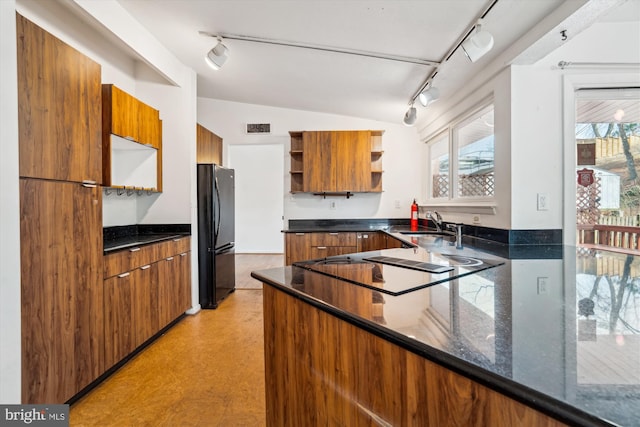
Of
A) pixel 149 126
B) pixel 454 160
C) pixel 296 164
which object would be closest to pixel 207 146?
pixel 149 126

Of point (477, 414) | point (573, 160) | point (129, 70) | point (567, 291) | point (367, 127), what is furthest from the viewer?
point (367, 127)

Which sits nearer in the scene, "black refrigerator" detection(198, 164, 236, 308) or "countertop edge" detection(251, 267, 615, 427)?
"countertop edge" detection(251, 267, 615, 427)

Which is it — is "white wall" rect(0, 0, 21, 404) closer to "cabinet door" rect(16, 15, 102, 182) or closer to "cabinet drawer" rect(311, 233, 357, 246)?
"cabinet door" rect(16, 15, 102, 182)

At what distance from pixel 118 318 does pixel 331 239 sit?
2.38 metres

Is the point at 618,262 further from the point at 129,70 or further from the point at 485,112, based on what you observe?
the point at 129,70

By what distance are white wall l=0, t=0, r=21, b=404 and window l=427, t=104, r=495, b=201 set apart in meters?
2.97

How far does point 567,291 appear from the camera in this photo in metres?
0.95

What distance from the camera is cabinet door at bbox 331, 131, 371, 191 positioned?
13.1 feet

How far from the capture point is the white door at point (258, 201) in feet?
20.7

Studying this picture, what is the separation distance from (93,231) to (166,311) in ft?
3.83

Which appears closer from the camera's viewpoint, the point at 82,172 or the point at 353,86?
the point at 82,172

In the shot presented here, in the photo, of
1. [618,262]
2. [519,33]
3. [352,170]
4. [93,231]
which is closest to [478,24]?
[519,33]

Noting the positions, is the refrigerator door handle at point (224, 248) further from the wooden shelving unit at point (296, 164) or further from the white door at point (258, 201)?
the white door at point (258, 201)

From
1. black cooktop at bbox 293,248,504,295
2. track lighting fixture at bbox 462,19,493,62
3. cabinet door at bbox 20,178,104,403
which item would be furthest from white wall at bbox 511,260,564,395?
cabinet door at bbox 20,178,104,403
